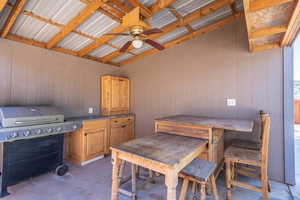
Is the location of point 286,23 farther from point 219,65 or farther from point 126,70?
point 126,70

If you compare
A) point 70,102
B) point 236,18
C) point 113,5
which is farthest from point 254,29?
point 70,102

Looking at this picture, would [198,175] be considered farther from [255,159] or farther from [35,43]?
[35,43]

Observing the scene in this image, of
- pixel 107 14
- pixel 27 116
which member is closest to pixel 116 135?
pixel 27 116

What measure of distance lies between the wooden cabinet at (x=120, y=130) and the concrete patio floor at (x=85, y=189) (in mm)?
1061

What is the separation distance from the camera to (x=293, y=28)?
1888 millimetres

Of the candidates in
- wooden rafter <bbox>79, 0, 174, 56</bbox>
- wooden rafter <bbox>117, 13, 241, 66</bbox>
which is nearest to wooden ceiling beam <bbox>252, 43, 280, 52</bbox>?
wooden rafter <bbox>117, 13, 241, 66</bbox>

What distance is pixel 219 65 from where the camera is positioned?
3.11 m

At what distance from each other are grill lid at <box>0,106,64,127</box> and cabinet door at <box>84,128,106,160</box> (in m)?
0.73

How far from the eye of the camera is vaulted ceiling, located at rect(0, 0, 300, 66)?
69.1 inches

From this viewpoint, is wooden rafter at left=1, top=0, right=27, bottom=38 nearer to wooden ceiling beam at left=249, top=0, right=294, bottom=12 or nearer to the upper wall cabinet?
the upper wall cabinet

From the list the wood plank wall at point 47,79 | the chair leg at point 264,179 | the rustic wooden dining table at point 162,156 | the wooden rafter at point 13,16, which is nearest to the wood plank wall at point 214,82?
the chair leg at point 264,179

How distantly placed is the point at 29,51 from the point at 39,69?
1.15 ft

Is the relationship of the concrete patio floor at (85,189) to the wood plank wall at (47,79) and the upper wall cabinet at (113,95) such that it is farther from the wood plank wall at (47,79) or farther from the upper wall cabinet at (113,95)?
the upper wall cabinet at (113,95)

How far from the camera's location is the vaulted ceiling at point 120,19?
175 cm
